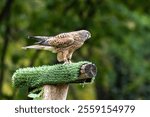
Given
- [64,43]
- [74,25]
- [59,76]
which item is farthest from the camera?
[74,25]

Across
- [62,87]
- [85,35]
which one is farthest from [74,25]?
[62,87]

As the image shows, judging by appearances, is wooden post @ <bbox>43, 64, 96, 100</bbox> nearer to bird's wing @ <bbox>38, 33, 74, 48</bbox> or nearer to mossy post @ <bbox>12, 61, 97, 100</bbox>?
mossy post @ <bbox>12, 61, 97, 100</bbox>

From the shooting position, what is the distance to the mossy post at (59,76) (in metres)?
6.62

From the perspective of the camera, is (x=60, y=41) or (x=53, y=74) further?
(x=60, y=41)

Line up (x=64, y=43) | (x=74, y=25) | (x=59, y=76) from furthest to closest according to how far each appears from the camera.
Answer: (x=74, y=25) → (x=64, y=43) → (x=59, y=76)

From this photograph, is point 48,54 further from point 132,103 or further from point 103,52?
point 132,103

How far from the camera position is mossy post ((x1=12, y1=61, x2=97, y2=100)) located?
21.7 ft

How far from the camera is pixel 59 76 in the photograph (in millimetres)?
6668

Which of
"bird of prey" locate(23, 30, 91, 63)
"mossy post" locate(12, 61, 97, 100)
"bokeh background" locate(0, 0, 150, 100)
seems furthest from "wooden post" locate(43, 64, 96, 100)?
"bokeh background" locate(0, 0, 150, 100)

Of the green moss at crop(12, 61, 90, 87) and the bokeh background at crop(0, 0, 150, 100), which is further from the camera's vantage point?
the bokeh background at crop(0, 0, 150, 100)

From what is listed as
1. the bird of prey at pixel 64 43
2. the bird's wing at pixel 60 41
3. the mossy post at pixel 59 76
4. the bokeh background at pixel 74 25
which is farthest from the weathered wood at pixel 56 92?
the bokeh background at pixel 74 25

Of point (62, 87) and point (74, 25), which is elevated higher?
point (74, 25)

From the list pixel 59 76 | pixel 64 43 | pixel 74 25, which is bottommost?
pixel 59 76

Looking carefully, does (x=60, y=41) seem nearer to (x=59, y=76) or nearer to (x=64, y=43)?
(x=64, y=43)
